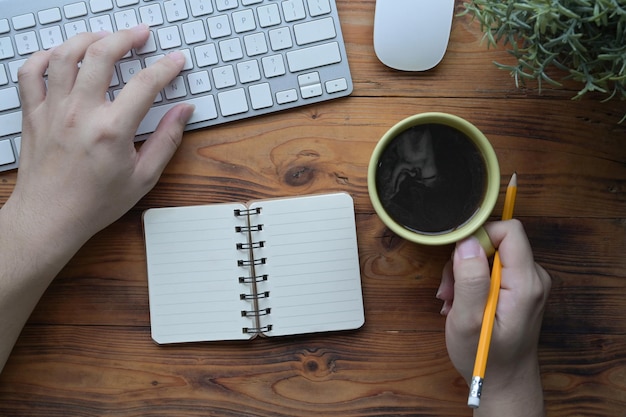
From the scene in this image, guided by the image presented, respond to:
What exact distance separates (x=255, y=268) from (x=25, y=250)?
0.28 meters

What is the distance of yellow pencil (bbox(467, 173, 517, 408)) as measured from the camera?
61 centimetres

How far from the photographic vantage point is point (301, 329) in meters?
0.77

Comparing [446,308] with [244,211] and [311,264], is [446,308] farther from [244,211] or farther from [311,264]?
[244,211]

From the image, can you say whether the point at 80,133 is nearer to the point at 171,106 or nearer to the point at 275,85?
the point at 171,106

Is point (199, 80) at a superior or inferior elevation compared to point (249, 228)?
superior

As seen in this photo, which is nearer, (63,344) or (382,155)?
(382,155)

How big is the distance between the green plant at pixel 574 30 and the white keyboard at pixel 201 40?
0.21 metres

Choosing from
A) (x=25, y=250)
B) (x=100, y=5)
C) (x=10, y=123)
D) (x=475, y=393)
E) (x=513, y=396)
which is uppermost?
(x=100, y=5)

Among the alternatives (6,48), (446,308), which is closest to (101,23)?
(6,48)

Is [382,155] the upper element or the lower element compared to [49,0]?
lower

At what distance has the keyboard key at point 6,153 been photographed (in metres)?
0.74

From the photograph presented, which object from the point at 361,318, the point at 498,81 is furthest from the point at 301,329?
the point at 498,81

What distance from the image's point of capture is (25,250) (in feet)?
2.32

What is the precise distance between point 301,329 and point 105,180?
1.03 feet
